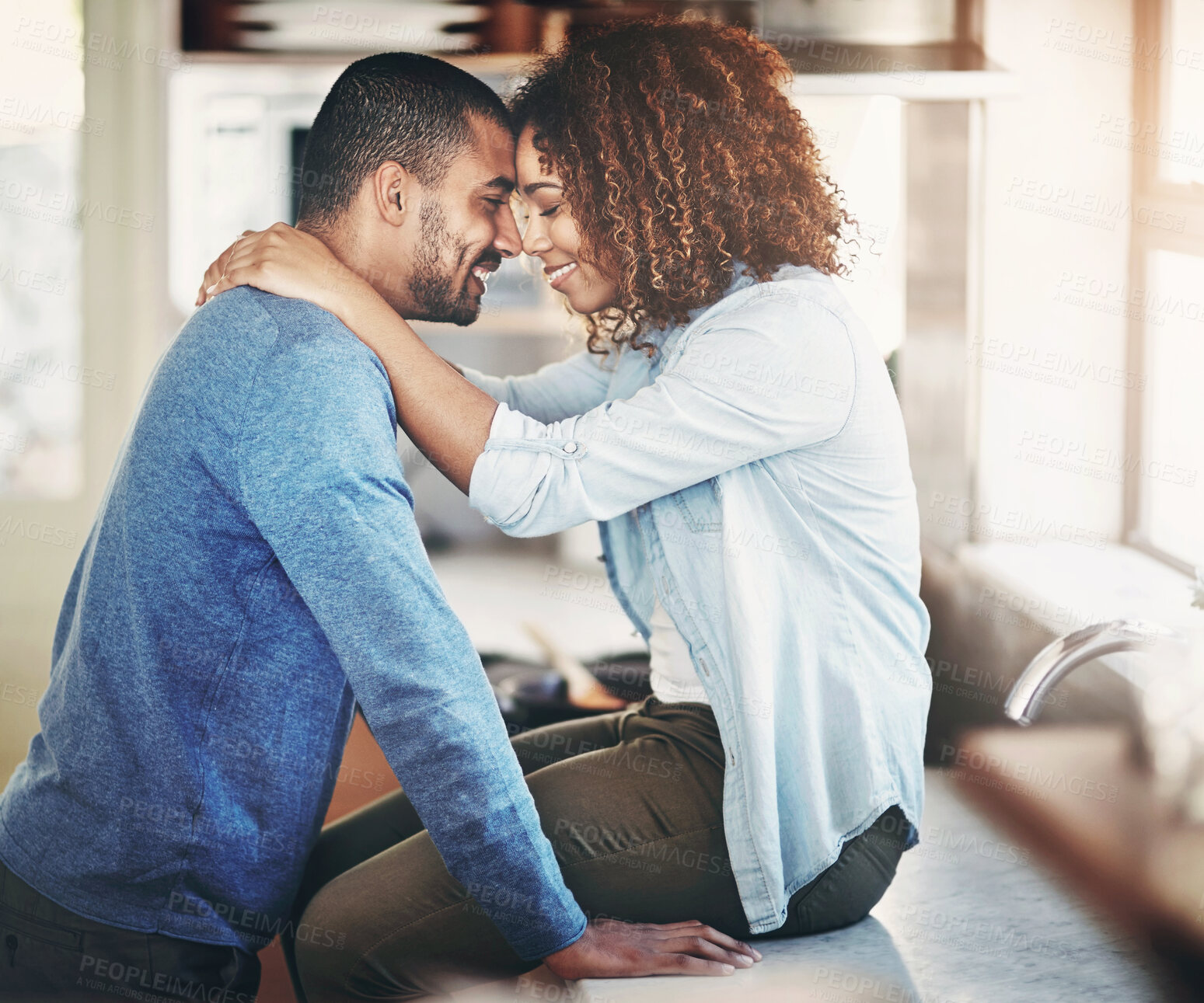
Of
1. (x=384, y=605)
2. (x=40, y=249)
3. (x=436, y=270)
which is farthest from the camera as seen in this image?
(x=40, y=249)

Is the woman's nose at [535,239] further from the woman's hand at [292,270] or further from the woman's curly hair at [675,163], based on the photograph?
the woman's hand at [292,270]

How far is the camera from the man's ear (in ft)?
3.40

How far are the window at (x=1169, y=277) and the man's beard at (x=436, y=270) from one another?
86cm

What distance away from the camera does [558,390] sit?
138 cm

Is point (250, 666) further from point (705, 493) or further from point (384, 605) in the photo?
point (705, 493)

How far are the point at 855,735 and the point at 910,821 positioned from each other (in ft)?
0.37

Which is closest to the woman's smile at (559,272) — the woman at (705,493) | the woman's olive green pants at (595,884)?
the woman at (705,493)

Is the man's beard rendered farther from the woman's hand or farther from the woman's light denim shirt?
the woman's light denim shirt

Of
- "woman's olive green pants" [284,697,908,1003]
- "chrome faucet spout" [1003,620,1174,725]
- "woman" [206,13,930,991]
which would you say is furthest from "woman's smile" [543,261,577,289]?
"chrome faucet spout" [1003,620,1174,725]

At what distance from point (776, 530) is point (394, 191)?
1.70ft

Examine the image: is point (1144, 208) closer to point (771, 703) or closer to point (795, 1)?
point (795, 1)

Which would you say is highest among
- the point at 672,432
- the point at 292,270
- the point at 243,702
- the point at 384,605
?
the point at 292,270

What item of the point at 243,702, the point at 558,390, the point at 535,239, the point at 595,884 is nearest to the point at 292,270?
the point at 535,239

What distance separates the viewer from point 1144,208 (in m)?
1.30
